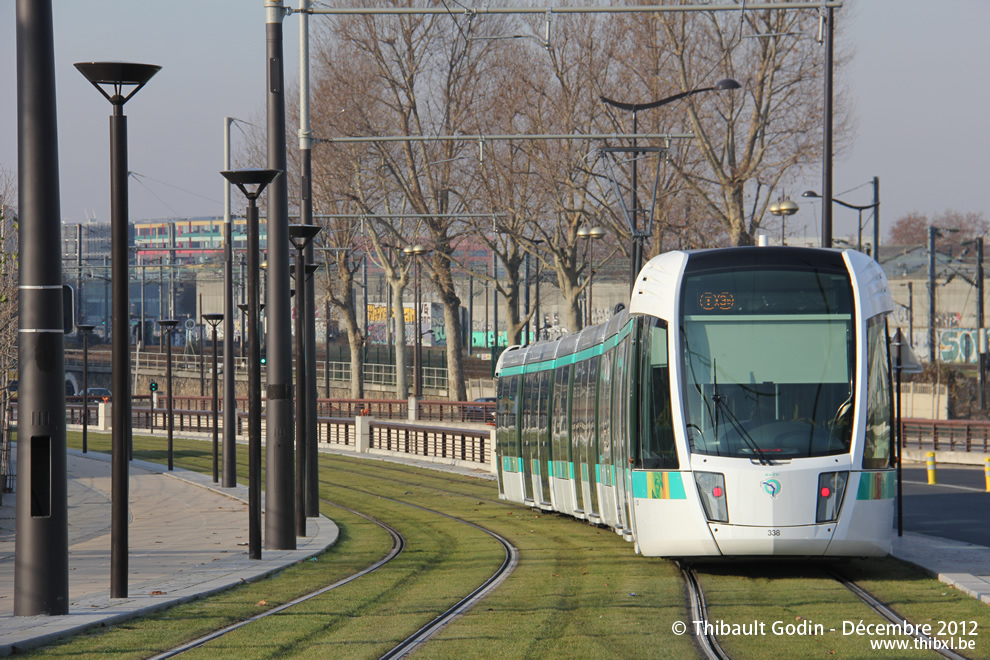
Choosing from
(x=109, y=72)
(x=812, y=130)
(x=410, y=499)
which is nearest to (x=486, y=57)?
(x=812, y=130)

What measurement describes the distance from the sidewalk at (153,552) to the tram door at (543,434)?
371cm

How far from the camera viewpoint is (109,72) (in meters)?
10.8

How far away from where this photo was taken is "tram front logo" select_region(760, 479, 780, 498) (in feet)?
38.2

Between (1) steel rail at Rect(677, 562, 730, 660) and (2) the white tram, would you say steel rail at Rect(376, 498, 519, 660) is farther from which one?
(1) steel rail at Rect(677, 562, 730, 660)

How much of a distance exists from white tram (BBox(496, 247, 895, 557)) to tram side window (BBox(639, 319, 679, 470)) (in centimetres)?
1

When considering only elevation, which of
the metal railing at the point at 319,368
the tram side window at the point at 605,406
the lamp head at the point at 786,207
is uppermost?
the lamp head at the point at 786,207

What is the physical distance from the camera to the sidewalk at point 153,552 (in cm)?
1000

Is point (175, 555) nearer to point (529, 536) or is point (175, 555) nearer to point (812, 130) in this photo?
point (529, 536)

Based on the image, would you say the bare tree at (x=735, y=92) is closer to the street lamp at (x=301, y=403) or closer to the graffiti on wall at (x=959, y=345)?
the street lamp at (x=301, y=403)

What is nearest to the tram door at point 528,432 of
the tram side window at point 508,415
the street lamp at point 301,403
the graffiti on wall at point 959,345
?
the tram side window at point 508,415

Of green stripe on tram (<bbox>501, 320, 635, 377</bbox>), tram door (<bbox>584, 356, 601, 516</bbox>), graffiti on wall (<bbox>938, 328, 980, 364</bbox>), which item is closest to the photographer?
green stripe on tram (<bbox>501, 320, 635, 377</bbox>)

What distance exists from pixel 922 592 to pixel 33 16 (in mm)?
9050

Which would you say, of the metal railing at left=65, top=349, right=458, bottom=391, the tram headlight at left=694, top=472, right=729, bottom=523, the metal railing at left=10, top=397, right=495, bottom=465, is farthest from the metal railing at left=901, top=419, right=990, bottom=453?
Result: the metal railing at left=65, top=349, right=458, bottom=391

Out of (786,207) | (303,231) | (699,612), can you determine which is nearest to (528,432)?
(303,231)
